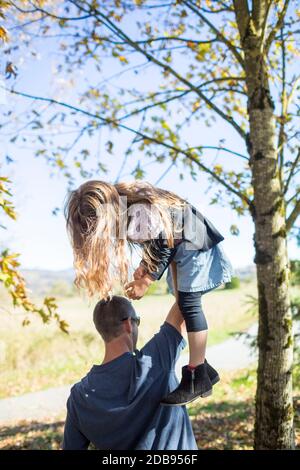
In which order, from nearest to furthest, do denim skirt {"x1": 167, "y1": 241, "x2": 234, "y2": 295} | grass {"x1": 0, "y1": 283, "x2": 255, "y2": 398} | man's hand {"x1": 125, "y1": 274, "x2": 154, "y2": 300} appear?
man's hand {"x1": 125, "y1": 274, "x2": 154, "y2": 300} → denim skirt {"x1": 167, "y1": 241, "x2": 234, "y2": 295} → grass {"x1": 0, "y1": 283, "x2": 255, "y2": 398}

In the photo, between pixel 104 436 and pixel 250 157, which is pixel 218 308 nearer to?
pixel 250 157

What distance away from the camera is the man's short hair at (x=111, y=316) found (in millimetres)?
2062

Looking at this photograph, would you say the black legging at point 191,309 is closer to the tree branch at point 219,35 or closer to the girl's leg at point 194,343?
the girl's leg at point 194,343

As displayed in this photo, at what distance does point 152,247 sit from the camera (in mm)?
2014

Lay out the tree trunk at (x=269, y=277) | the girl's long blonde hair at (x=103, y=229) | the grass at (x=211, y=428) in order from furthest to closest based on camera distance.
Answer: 1. the grass at (x=211, y=428)
2. the tree trunk at (x=269, y=277)
3. the girl's long blonde hair at (x=103, y=229)

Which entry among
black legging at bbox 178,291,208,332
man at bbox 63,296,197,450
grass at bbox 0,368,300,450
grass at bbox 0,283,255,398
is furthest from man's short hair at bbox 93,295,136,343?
grass at bbox 0,283,255,398

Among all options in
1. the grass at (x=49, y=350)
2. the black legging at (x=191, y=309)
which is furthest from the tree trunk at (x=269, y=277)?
the grass at (x=49, y=350)

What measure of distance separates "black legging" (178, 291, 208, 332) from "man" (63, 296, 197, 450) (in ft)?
0.59

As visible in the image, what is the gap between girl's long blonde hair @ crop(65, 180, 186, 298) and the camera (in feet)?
6.13

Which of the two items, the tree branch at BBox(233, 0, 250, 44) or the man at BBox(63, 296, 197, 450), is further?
the tree branch at BBox(233, 0, 250, 44)

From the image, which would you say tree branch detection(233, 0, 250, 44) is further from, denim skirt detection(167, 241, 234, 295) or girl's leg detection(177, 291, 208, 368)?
girl's leg detection(177, 291, 208, 368)

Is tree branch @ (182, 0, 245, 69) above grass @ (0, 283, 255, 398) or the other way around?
above
